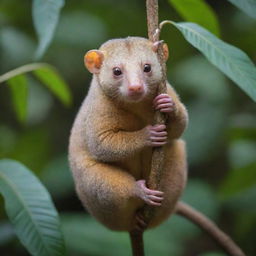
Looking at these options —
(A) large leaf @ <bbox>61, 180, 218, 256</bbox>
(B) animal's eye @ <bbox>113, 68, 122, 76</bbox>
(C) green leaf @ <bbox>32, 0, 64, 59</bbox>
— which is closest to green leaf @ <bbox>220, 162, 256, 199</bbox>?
(A) large leaf @ <bbox>61, 180, 218, 256</bbox>

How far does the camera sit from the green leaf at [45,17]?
10.7ft

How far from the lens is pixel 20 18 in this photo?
8.74 m

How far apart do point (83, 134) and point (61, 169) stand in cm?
291

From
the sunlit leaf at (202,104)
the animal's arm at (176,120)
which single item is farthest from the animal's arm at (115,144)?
the sunlit leaf at (202,104)

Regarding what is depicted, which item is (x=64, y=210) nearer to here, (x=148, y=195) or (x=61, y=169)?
(x=61, y=169)

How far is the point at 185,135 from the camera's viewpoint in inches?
282

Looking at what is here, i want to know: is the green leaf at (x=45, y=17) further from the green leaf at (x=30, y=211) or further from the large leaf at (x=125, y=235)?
the large leaf at (x=125, y=235)

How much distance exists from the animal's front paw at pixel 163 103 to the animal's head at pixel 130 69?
96 mm

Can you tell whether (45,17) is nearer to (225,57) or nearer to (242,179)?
(225,57)

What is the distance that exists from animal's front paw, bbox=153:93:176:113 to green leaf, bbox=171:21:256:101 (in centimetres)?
37

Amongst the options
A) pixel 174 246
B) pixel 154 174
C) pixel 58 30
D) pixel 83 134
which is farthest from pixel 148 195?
pixel 58 30

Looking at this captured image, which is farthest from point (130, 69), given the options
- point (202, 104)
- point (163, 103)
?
point (202, 104)

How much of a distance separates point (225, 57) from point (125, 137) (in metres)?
0.86

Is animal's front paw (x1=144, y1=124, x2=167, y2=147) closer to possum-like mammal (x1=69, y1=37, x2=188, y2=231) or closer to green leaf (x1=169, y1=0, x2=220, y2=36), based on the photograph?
possum-like mammal (x1=69, y1=37, x2=188, y2=231)
